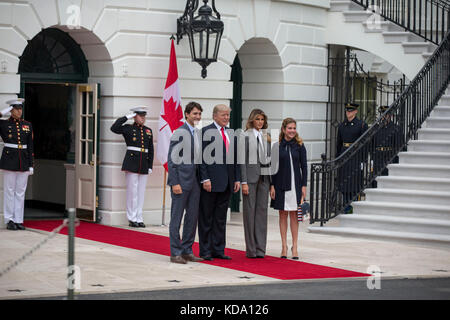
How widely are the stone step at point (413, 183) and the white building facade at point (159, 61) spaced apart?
304 cm

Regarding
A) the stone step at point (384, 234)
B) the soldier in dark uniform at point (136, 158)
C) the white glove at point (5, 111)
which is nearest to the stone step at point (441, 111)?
the stone step at point (384, 234)

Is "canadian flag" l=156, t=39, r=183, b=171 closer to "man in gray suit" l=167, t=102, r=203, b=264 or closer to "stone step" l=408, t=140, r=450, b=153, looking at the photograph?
"man in gray suit" l=167, t=102, r=203, b=264

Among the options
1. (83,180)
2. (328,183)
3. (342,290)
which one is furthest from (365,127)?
(342,290)

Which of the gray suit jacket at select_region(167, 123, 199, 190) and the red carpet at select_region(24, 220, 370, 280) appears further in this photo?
the gray suit jacket at select_region(167, 123, 199, 190)

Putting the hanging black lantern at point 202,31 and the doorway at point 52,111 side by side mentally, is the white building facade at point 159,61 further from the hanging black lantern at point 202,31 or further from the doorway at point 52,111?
the hanging black lantern at point 202,31

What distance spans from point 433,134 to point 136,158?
16.3 feet

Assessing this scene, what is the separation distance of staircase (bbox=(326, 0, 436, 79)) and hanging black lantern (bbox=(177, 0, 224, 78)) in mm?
3447

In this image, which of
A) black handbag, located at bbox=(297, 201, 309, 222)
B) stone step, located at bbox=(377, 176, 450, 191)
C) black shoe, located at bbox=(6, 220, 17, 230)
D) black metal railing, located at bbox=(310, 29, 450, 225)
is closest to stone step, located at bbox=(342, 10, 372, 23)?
black metal railing, located at bbox=(310, 29, 450, 225)

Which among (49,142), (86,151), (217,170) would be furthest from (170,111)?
(217,170)

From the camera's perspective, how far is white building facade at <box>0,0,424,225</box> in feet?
47.1

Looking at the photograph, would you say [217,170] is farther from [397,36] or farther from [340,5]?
[397,36]

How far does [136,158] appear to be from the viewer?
14.7 meters

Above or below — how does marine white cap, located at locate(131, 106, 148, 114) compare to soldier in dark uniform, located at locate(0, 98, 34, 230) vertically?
above

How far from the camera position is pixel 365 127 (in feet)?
53.0
